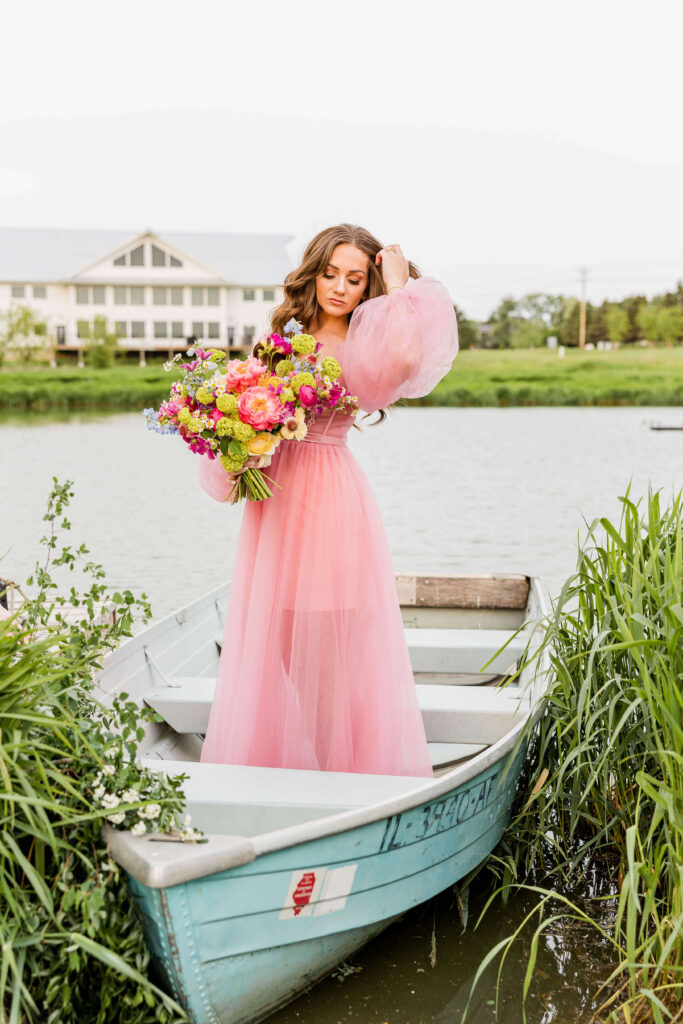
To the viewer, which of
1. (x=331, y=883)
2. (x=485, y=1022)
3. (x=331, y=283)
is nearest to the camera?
(x=331, y=883)

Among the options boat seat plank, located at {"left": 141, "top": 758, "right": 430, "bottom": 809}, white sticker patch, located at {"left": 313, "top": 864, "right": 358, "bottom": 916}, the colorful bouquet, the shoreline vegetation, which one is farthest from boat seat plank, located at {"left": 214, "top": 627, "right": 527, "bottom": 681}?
the shoreline vegetation

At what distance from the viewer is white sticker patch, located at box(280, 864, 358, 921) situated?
2.58 metres

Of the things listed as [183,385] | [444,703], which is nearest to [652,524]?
[444,703]

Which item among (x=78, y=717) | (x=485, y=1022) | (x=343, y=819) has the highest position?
(x=78, y=717)

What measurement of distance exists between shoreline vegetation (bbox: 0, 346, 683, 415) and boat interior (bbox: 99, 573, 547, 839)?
3617 centimetres

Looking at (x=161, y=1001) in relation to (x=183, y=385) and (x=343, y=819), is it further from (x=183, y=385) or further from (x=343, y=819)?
(x=183, y=385)

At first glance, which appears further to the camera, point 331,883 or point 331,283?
point 331,283

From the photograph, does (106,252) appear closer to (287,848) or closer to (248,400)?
(248,400)

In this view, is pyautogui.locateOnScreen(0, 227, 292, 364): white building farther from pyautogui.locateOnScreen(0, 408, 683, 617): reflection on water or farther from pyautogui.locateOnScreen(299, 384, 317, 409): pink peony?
pyautogui.locateOnScreen(299, 384, 317, 409): pink peony

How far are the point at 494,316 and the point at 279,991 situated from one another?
7002 cm

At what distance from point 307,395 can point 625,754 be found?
60.1 inches

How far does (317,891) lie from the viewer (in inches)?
104

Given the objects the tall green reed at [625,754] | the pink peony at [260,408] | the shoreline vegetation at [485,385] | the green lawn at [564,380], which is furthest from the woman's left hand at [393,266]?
the green lawn at [564,380]

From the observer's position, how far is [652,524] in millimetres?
3490
